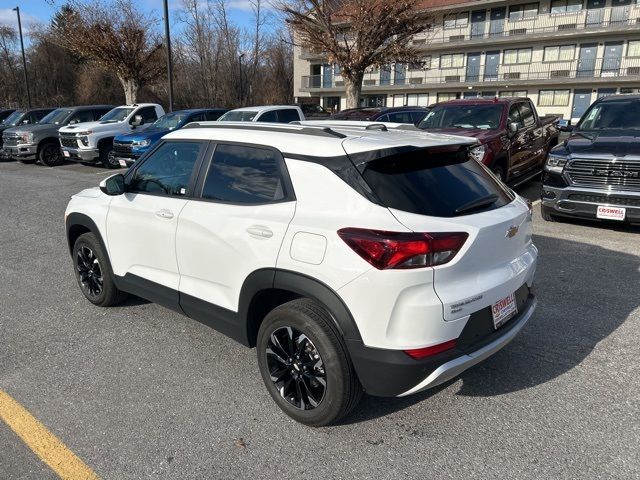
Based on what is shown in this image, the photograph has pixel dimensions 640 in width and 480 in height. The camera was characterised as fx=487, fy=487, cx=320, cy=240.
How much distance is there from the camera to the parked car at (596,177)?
6320 millimetres

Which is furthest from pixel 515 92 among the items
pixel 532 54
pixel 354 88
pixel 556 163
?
pixel 556 163

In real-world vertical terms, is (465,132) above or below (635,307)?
above

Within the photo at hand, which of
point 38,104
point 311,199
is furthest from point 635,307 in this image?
point 38,104

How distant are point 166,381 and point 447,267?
6.78ft

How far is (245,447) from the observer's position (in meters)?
2.68

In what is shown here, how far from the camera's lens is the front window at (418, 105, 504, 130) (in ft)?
28.3

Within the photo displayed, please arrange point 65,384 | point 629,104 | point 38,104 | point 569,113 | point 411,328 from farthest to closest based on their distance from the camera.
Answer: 1. point 38,104
2. point 569,113
3. point 629,104
4. point 65,384
5. point 411,328

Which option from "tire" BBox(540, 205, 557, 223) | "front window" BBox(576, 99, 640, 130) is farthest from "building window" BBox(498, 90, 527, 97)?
"tire" BBox(540, 205, 557, 223)

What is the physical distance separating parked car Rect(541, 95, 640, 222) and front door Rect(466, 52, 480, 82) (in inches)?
1310

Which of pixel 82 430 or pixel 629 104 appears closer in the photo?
pixel 82 430

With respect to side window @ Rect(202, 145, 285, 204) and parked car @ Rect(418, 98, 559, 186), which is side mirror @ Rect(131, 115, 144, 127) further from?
side window @ Rect(202, 145, 285, 204)

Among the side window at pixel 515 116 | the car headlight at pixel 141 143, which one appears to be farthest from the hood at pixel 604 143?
the car headlight at pixel 141 143

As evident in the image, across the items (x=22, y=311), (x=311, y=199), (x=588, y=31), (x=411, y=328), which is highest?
(x=588, y=31)

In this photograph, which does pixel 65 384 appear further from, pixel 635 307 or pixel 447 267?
pixel 635 307
